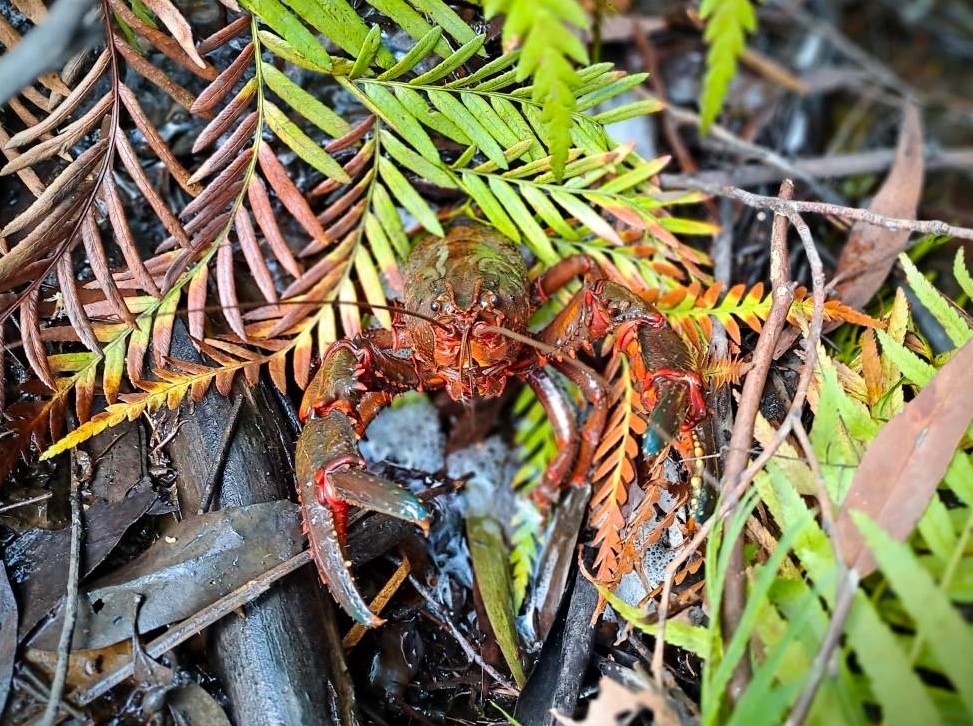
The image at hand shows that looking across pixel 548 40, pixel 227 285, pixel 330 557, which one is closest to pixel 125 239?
pixel 227 285

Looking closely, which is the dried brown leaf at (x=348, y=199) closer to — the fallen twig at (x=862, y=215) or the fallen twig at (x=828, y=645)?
the fallen twig at (x=862, y=215)

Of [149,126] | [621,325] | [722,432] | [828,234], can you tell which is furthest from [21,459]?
[828,234]

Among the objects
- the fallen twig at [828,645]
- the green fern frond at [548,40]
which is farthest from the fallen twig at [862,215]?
the fallen twig at [828,645]

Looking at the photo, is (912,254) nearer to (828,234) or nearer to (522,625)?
(828,234)

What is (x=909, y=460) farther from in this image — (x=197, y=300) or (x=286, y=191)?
(x=197, y=300)

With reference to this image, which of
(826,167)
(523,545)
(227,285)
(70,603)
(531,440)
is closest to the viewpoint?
(70,603)

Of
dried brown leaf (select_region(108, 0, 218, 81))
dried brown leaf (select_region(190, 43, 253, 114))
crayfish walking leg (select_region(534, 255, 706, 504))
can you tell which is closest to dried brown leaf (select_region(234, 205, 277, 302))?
dried brown leaf (select_region(190, 43, 253, 114))
